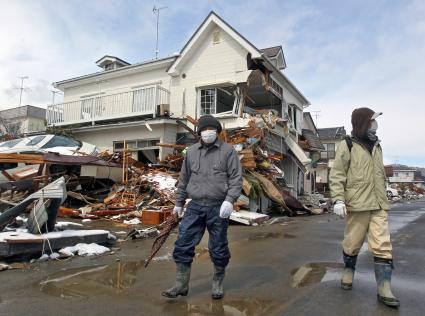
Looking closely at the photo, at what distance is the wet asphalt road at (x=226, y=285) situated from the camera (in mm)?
3428

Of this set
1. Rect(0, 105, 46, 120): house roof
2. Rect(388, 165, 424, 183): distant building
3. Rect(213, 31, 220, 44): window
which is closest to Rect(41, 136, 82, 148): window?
Rect(213, 31, 220, 44): window

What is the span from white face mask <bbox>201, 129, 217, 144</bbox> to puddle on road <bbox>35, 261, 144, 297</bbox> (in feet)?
5.93

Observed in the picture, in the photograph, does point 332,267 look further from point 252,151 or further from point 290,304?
point 252,151

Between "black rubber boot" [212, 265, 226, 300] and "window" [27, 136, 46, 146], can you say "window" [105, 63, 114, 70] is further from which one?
"black rubber boot" [212, 265, 226, 300]

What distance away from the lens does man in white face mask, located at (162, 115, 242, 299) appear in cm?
378

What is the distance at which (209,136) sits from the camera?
398 cm

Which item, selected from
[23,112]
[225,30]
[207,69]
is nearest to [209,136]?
[207,69]

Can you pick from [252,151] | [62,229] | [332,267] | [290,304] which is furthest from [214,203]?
[252,151]

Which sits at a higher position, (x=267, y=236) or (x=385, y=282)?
(x=385, y=282)

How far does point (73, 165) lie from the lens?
12742 mm

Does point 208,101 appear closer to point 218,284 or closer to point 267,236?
point 267,236

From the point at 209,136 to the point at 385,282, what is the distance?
2192 millimetres

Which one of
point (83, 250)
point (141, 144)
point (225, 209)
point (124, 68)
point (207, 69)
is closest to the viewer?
point (225, 209)

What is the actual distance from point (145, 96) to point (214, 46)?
3795 millimetres
